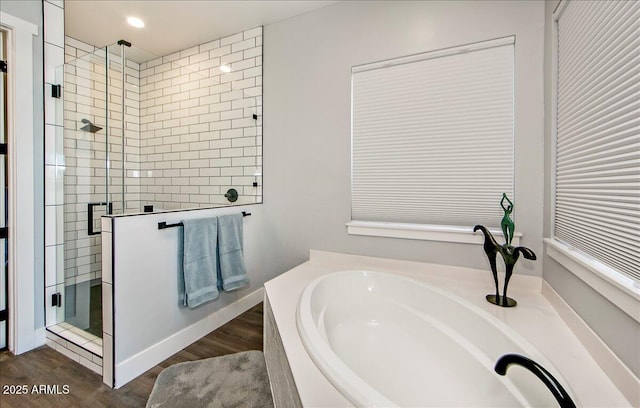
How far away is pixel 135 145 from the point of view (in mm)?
2721

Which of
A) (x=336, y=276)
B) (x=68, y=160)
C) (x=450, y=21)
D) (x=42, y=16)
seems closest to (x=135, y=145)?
(x=68, y=160)

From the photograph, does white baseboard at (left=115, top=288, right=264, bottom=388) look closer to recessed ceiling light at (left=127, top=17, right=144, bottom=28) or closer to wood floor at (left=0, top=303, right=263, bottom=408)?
wood floor at (left=0, top=303, right=263, bottom=408)

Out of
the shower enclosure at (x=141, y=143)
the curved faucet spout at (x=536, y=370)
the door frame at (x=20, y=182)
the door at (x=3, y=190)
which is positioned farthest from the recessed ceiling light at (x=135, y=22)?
the curved faucet spout at (x=536, y=370)

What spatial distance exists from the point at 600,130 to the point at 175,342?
2616 mm

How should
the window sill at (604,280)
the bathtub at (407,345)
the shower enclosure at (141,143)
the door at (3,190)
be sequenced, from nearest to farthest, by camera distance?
the window sill at (604,280) → the bathtub at (407,345) → the door at (3,190) → the shower enclosure at (141,143)

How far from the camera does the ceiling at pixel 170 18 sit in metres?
2.40

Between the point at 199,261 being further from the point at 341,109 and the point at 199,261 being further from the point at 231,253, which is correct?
the point at 341,109

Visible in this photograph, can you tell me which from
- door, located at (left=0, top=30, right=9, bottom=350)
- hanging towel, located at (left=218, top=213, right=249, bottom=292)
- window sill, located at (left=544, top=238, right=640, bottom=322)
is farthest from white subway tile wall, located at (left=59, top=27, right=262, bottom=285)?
window sill, located at (left=544, top=238, right=640, bottom=322)

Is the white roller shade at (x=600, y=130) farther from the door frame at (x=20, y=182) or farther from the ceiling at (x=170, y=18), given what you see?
the door frame at (x=20, y=182)

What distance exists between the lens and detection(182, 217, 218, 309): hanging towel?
78.0 inches

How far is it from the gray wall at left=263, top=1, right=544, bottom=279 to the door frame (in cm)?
171

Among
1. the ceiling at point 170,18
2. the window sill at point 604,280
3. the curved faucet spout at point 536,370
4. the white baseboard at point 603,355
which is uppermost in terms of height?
the ceiling at point 170,18

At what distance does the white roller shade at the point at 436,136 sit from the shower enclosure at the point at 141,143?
3.69 ft

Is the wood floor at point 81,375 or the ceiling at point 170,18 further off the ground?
the ceiling at point 170,18
